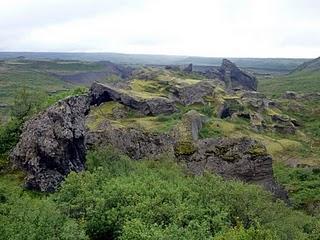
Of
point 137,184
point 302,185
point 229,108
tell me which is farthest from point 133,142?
point 229,108

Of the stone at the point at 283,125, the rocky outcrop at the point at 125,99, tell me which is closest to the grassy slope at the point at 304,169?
the stone at the point at 283,125

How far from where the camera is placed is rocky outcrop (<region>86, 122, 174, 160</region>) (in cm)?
6962

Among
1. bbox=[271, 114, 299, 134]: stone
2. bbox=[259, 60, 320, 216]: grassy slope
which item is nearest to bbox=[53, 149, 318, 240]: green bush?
bbox=[259, 60, 320, 216]: grassy slope

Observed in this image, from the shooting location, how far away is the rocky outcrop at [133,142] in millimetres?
69625

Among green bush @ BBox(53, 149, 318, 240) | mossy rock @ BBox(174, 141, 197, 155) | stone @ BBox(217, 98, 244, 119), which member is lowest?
stone @ BBox(217, 98, 244, 119)

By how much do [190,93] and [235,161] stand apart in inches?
3067

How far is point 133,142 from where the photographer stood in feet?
234

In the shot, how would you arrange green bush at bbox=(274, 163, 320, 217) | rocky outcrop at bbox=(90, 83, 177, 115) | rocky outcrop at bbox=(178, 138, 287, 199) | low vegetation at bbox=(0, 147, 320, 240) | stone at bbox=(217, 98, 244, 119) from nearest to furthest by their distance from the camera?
1. low vegetation at bbox=(0, 147, 320, 240)
2. rocky outcrop at bbox=(178, 138, 287, 199)
3. green bush at bbox=(274, 163, 320, 217)
4. rocky outcrop at bbox=(90, 83, 177, 115)
5. stone at bbox=(217, 98, 244, 119)

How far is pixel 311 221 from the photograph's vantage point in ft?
191

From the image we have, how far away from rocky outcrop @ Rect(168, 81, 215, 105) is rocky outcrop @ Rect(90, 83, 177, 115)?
20.6 meters

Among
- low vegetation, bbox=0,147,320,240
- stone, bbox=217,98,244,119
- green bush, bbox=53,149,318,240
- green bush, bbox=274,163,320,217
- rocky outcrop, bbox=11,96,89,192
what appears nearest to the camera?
low vegetation, bbox=0,147,320,240

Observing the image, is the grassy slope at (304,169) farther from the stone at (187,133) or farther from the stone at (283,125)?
the stone at (187,133)

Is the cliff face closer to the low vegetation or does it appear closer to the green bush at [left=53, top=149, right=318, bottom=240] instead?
the low vegetation

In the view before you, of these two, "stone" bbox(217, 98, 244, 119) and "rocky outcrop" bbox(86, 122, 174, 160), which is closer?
"rocky outcrop" bbox(86, 122, 174, 160)
